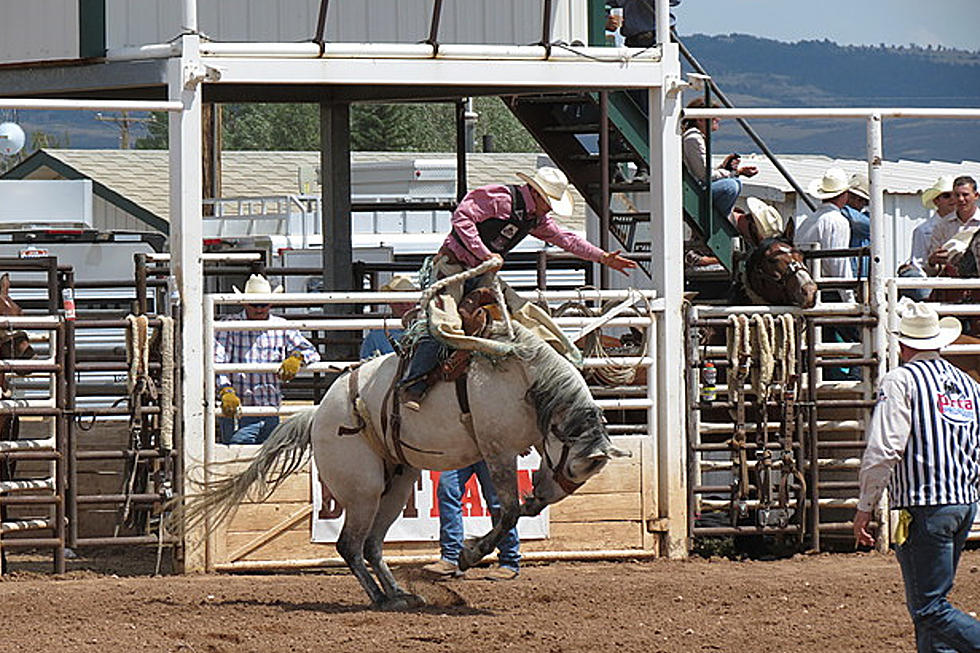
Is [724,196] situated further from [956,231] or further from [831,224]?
[956,231]

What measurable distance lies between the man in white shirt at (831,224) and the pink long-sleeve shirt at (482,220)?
379cm

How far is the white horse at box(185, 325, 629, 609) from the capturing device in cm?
899

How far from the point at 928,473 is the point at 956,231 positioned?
20.0ft

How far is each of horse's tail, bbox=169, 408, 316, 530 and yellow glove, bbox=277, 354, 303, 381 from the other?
0.81 metres

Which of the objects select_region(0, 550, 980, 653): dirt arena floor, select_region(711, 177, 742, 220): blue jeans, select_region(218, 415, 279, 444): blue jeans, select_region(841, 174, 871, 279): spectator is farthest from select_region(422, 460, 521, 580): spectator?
select_region(841, 174, 871, 279): spectator

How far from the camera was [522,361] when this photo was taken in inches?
361

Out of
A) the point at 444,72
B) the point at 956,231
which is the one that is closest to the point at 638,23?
the point at 444,72

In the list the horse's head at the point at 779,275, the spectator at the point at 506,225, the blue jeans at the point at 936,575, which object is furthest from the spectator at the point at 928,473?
the horse's head at the point at 779,275

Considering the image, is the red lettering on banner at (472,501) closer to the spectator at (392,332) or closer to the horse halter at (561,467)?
the spectator at (392,332)

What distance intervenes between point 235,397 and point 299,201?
722 inches

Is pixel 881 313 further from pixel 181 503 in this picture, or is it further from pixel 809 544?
pixel 181 503

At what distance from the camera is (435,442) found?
9453 millimetres

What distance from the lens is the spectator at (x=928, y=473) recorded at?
7137mm

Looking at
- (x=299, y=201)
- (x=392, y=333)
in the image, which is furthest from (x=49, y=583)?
(x=299, y=201)
